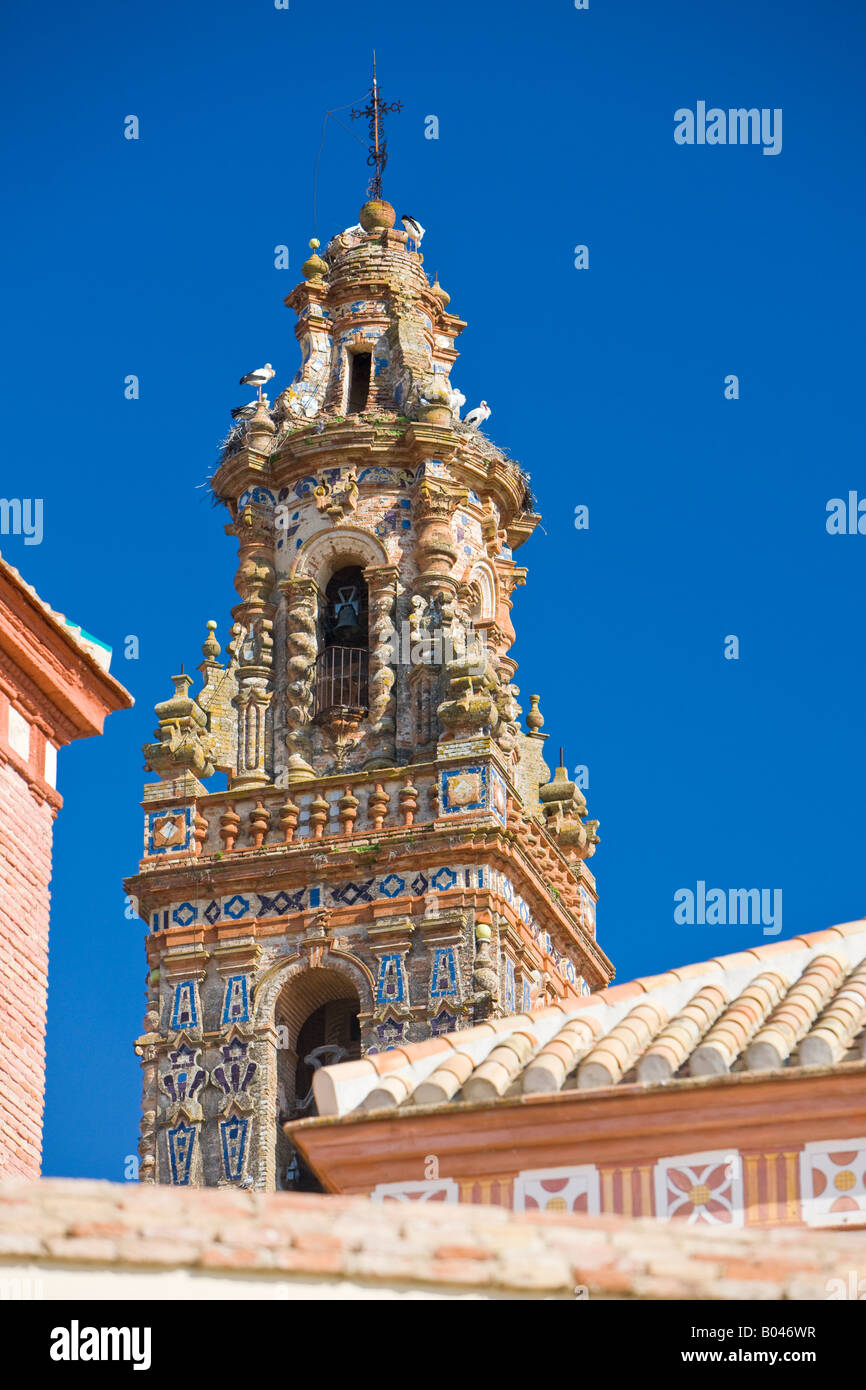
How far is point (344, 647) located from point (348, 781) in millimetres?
3370

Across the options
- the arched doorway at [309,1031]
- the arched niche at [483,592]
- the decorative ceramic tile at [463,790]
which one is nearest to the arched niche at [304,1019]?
the arched doorway at [309,1031]

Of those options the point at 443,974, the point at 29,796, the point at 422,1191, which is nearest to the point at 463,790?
the point at 443,974

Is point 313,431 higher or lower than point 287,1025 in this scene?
higher

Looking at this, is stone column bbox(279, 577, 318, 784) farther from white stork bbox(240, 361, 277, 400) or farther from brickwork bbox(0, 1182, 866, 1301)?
brickwork bbox(0, 1182, 866, 1301)

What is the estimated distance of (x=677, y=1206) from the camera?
16.2 metres

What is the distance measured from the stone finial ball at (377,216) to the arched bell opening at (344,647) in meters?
7.10

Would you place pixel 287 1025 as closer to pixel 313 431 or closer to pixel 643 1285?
pixel 313 431

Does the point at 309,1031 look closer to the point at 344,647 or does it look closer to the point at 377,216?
the point at 344,647

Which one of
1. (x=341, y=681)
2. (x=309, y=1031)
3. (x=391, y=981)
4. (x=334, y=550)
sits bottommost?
(x=309, y=1031)

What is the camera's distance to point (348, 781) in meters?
37.1
